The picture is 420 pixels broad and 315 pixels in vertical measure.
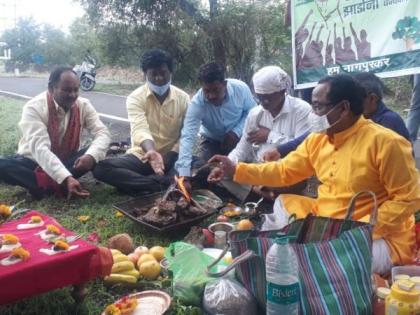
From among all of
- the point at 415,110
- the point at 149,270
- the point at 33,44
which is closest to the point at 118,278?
the point at 149,270

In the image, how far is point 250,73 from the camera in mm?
10711

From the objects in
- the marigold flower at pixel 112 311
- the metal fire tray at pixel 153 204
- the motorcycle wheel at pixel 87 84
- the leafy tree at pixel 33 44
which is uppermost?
the leafy tree at pixel 33 44

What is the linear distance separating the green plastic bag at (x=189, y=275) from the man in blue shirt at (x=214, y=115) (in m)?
2.05

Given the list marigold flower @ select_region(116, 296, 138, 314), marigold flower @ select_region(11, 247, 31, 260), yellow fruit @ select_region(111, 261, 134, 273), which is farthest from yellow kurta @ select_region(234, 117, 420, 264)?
marigold flower @ select_region(11, 247, 31, 260)

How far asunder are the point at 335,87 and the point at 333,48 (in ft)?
11.5

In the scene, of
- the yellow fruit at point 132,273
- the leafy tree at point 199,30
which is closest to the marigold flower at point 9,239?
the yellow fruit at point 132,273

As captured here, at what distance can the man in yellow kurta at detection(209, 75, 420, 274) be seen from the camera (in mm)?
2799

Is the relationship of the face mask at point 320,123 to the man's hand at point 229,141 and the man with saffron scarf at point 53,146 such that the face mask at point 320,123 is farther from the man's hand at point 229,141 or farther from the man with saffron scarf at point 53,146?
the man with saffron scarf at point 53,146

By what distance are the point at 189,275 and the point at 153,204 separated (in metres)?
1.81

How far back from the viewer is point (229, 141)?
215 inches

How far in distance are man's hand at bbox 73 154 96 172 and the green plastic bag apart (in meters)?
2.52

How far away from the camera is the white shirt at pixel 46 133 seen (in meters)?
4.93

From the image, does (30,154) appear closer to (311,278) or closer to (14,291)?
(14,291)

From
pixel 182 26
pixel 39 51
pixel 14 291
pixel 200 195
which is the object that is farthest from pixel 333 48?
pixel 39 51
